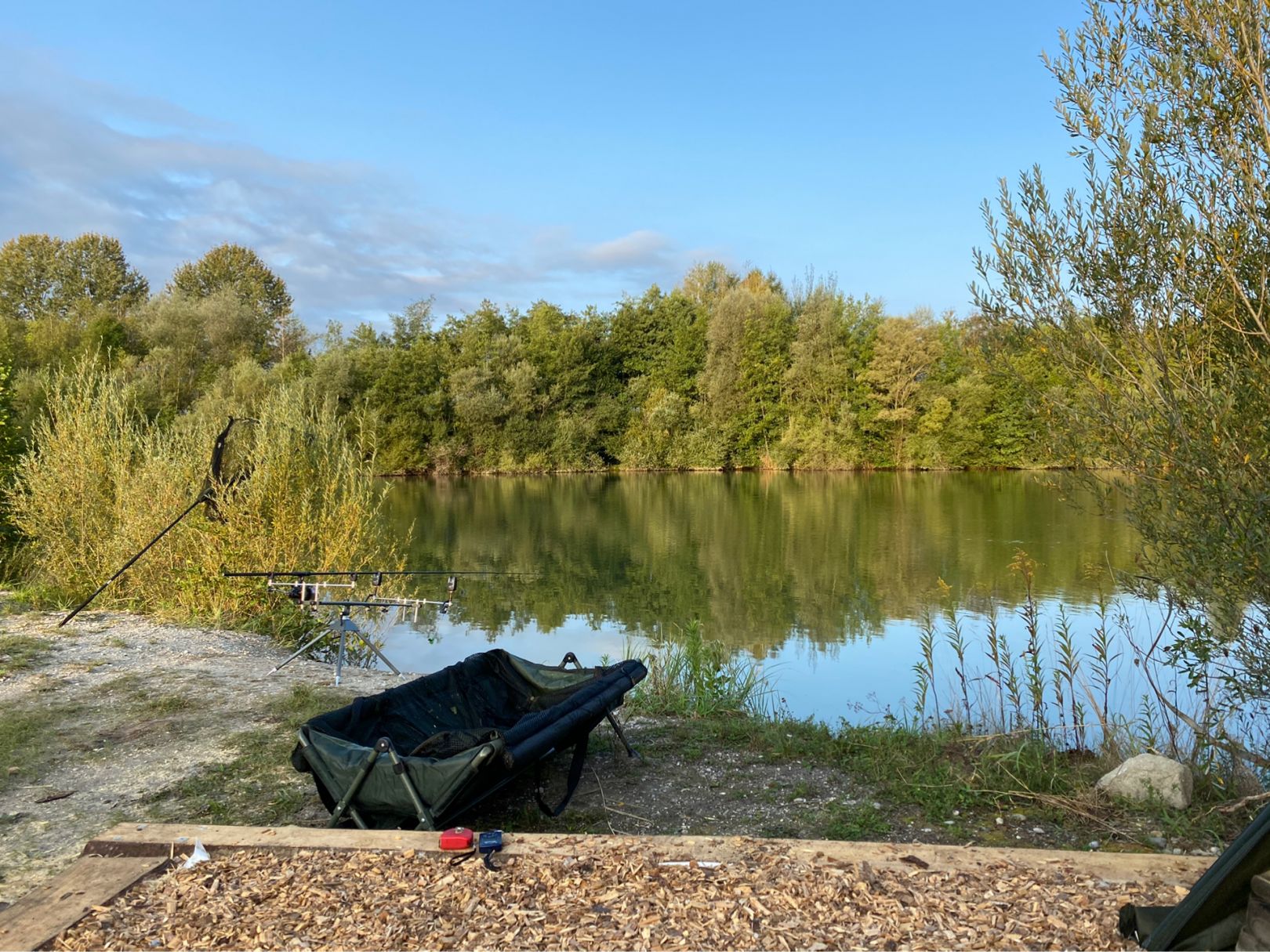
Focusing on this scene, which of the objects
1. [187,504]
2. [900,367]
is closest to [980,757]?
[187,504]

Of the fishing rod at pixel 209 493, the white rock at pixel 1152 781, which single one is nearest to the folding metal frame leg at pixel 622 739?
the white rock at pixel 1152 781

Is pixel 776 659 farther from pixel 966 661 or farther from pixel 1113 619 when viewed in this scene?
pixel 1113 619

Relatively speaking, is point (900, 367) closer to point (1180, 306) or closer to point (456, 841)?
point (1180, 306)

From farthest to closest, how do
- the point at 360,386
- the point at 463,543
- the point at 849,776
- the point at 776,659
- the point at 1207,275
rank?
the point at 360,386, the point at 463,543, the point at 776,659, the point at 849,776, the point at 1207,275

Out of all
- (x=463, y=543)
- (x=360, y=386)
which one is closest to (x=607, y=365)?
(x=360, y=386)

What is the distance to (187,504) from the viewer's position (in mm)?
8195

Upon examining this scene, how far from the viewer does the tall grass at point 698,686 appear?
561 centimetres

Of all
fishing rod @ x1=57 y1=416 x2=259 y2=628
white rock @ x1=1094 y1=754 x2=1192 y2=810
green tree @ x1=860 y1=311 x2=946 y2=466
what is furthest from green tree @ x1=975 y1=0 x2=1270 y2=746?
green tree @ x1=860 y1=311 x2=946 y2=466

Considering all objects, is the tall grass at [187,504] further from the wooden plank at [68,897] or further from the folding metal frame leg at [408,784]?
the wooden plank at [68,897]

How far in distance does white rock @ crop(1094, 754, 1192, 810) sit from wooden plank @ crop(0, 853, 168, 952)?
3581mm

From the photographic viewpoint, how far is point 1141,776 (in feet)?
12.0

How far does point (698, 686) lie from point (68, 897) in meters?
4.11

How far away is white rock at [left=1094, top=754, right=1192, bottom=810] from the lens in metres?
3.59

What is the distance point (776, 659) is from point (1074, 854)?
5.56 meters
